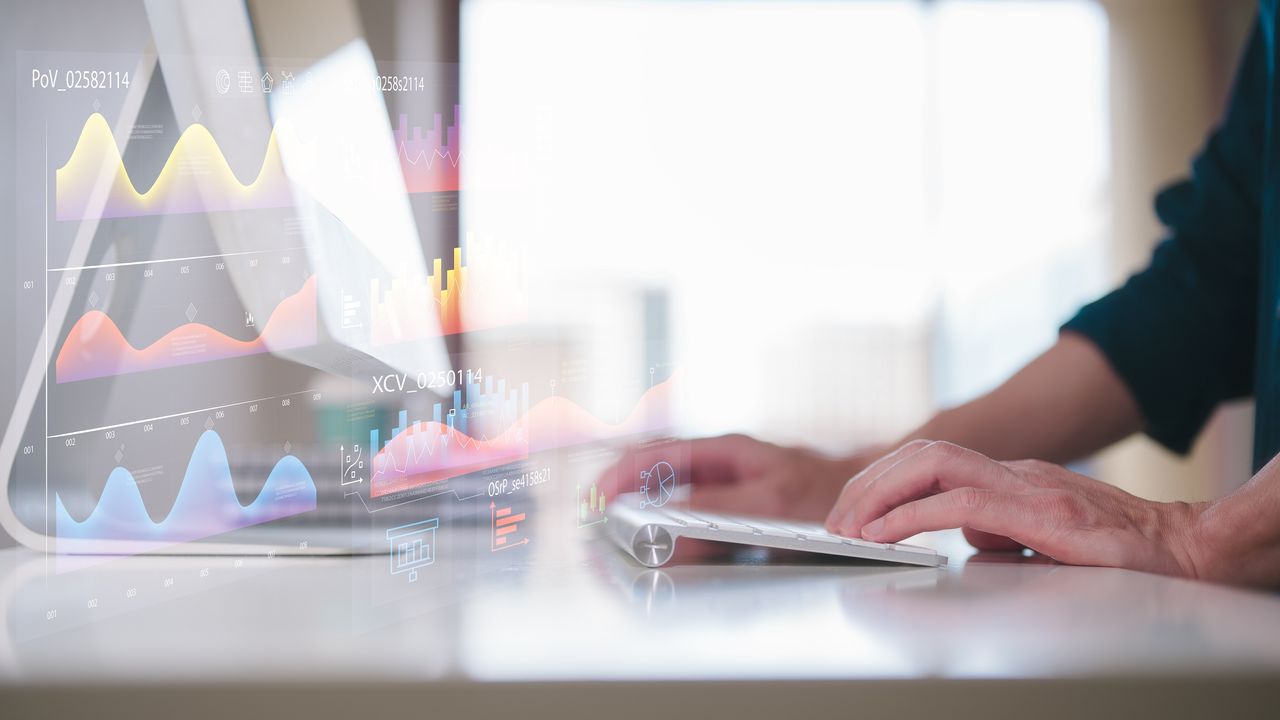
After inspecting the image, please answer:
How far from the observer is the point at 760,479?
854 mm

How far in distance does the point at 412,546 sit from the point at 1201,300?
94cm

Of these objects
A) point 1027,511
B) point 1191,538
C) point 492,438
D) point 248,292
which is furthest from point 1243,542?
point 248,292

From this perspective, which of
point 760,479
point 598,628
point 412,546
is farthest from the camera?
point 760,479

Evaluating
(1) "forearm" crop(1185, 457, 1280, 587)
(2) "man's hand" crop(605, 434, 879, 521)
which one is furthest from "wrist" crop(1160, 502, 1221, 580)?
(2) "man's hand" crop(605, 434, 879, 521)

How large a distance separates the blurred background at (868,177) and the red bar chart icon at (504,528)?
327 centimetres

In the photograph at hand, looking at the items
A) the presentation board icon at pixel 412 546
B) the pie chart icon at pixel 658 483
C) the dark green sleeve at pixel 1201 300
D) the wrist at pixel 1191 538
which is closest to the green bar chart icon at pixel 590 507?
the pie chart icon at pixel 658 483

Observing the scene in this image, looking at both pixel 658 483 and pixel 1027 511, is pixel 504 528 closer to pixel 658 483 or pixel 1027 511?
pixel 658 483

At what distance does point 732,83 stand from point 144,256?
3880 millimetres

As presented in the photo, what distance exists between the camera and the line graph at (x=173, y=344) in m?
0.48

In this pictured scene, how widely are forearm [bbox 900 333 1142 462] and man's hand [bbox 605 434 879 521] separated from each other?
0.14m

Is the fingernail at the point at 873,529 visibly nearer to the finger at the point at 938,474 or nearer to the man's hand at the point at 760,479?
the finger at the point at 938,474

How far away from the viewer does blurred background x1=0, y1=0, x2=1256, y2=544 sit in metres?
3.93

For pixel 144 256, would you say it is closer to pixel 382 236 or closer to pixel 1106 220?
pixel 382 236

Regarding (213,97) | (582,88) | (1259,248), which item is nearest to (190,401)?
(213,97)
